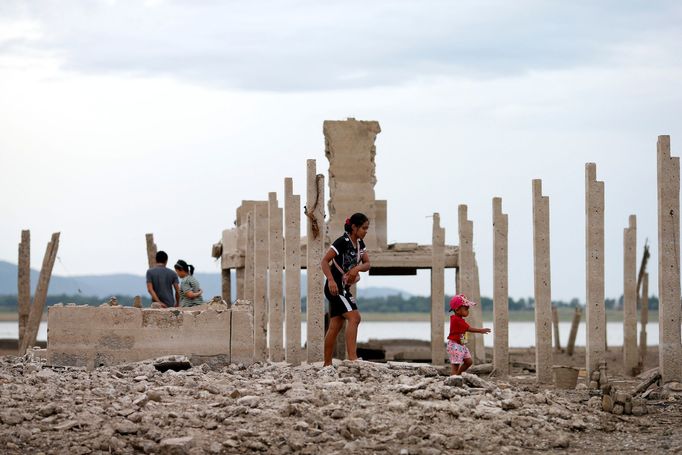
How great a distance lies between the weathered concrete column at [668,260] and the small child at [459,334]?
110 inches

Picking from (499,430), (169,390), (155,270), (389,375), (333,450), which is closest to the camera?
(333,450)

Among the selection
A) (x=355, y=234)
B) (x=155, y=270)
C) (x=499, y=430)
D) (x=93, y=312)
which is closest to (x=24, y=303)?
(x=155, y=270)

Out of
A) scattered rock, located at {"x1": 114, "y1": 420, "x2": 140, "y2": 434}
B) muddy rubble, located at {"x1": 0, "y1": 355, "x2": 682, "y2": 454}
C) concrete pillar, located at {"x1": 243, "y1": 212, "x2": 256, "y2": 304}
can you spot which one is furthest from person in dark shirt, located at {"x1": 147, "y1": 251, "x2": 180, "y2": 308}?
scattered rock, located at {"x1": 114, "y1": 420, "x2": 140, "y2": 434}

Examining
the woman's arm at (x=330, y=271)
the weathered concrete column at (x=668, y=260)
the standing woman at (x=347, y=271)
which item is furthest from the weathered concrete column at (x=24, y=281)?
the weathered concrete column at (x=668, y=260)

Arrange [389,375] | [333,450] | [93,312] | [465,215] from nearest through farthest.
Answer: [333,450]
[389,375]
[93,312]
[465,215]

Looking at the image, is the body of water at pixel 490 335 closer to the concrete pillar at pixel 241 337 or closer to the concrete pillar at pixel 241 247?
the concrete pillar at pixel 241 247

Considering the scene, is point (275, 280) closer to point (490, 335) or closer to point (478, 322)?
point (478, 322)

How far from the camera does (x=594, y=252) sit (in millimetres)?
16578

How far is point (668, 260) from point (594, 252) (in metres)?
1.00

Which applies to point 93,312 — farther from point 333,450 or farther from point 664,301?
point 664,301

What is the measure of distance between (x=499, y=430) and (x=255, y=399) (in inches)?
95.3

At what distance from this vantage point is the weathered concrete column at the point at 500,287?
19312 millimetres

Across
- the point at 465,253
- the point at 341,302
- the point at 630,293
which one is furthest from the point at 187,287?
the point at 630,293

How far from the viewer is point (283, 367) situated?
16.1 metres
